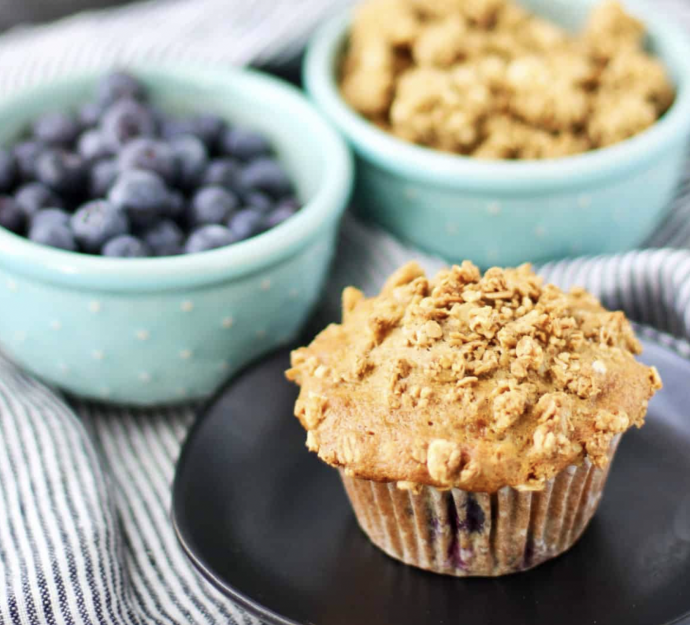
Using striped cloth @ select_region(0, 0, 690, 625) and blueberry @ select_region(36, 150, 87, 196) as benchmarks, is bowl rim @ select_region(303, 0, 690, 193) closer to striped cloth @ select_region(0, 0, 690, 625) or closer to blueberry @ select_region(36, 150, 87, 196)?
striped cloth @ select_region(0, 0, 690, 625)

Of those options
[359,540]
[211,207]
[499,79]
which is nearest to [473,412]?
[359,540]

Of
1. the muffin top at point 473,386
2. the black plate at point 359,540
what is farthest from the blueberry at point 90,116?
the muffin top at point 473,386

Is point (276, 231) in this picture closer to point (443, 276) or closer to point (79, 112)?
point (443, 276)

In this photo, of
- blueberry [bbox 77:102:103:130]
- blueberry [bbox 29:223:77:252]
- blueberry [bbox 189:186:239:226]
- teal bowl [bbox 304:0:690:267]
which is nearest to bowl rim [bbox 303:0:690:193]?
teal bowl [bbox 304:0:690:267]

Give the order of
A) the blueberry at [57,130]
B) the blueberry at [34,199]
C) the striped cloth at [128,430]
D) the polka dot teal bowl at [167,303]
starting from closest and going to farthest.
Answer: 1. the striped cloth at [128,430]
2. the polka dot teal bowl at [167,303]
3. the blueberry at [34,199]
4. the blueberry at [57,130]

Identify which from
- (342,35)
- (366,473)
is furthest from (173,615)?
(342,35)

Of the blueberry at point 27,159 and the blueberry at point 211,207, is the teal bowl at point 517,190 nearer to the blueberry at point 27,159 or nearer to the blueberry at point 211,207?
the blueberry at point 211,207

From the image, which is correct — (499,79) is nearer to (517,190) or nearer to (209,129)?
(517,190)
